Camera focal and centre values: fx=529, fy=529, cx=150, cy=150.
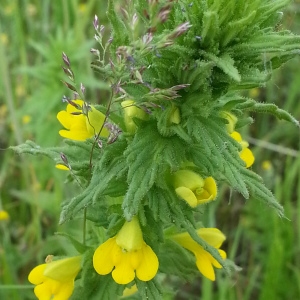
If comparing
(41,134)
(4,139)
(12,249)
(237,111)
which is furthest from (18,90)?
(237,111)

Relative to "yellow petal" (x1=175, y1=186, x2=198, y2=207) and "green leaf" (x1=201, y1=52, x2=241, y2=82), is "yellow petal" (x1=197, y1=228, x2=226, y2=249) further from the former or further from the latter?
"green leaf" (x1=201, y1=52, x2=241, y2=82)

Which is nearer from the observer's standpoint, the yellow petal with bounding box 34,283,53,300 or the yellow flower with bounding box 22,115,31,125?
the yellow petal with bounding box 34,283,53,300

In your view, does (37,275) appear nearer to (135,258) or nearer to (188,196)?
(135,258)

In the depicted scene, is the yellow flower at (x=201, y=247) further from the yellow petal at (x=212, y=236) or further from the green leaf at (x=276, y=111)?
the green leaf at (x=276, y=111)

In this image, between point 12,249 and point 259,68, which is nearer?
point 259,68

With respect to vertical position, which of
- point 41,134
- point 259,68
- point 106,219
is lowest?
point 41,134

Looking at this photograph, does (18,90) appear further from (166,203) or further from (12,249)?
(166,203)

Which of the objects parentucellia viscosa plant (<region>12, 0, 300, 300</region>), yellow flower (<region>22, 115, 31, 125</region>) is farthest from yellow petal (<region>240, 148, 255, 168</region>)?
yellow flower (<region>22, 115, 31, 125</region>)

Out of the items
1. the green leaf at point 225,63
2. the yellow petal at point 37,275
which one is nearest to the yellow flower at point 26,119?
the yellow petal at point 37,275
